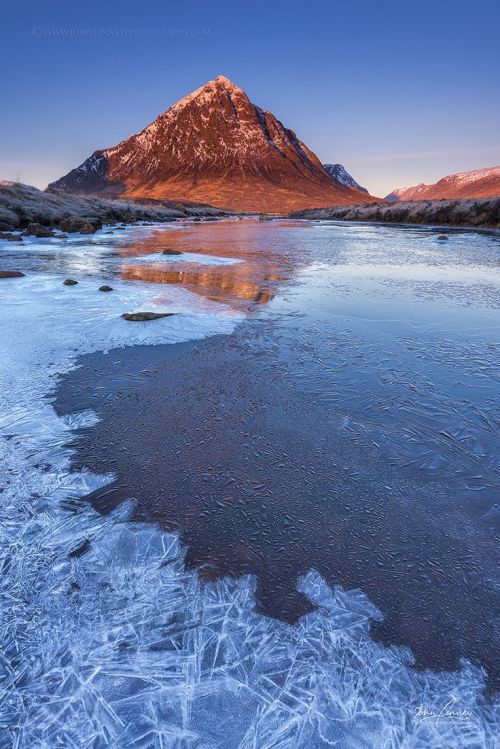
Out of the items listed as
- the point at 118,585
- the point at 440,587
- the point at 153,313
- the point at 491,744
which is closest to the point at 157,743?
the point at 118,585

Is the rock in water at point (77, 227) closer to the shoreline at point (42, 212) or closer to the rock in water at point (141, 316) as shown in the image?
the shoreline at point (42, 212)

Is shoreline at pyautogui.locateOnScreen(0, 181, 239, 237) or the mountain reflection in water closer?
the mountain reflection in water

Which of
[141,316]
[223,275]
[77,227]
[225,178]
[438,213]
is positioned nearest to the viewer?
[141,316]

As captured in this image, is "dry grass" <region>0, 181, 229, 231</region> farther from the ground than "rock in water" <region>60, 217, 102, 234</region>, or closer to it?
farther from the ground

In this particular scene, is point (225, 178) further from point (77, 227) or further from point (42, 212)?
point (77, 227)

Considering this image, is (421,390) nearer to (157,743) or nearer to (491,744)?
(491,744)

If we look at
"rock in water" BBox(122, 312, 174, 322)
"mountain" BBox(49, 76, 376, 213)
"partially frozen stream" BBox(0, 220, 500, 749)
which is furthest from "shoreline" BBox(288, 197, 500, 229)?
"mountain" BBox(49, 76, 376, 213)

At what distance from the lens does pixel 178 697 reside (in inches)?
59.5

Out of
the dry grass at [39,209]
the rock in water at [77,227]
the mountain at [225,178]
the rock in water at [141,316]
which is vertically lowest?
the rock in water at [77,227]

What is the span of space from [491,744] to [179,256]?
15.4 m

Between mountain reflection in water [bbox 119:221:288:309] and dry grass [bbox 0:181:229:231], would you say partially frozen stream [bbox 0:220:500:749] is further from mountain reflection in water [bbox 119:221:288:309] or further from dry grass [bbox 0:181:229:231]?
dry grass [bbox 0:181:229:231]

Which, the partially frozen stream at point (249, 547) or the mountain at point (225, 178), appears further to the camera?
the mountain at point (225, 178)

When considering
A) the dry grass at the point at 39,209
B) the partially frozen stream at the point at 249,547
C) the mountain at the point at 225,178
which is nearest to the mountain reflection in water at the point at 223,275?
the partially frozen stream at the point at 249,547

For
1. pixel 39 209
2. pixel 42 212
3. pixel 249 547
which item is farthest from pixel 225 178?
pixel 249 547
